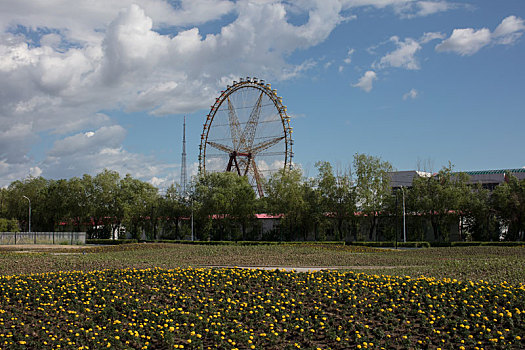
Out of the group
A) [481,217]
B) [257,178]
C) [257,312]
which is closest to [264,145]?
[257,178]

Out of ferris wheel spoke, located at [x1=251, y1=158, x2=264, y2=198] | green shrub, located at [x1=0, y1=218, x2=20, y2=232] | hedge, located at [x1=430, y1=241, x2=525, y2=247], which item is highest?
ferris wheel spoke, located at [x1=251, y1=158, x2=264, y2=198]

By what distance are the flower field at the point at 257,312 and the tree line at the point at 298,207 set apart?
91.1 feet

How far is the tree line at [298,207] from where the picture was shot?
42406 mm

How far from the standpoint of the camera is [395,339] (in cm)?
869

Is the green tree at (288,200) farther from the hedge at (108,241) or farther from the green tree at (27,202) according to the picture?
the green tree at (27,202)

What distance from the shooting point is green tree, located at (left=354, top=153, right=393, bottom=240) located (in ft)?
148

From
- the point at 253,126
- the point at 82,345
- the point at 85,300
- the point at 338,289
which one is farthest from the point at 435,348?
the point at 253,126

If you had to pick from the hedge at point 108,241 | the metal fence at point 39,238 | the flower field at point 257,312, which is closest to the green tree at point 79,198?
the hedge at point 108,241

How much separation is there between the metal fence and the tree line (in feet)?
27.0

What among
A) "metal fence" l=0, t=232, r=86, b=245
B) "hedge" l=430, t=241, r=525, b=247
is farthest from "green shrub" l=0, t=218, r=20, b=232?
"hedge" l=430, t=241, r=525, b=247

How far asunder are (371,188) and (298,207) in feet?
23.2

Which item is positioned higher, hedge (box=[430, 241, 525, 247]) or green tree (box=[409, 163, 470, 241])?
green tree (box=[409, 163, 470, 241])

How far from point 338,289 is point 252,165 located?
124ft

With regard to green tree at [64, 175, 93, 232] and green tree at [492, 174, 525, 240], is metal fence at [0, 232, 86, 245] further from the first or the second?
green tree at [492, 174, 525, 240]
